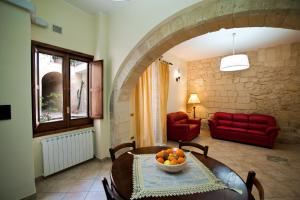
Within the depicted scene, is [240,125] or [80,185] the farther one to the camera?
[240,125]

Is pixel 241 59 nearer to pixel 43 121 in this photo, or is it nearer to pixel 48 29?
pixel 48 29

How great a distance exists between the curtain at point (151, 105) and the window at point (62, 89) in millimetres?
951

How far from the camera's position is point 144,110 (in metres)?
3.72

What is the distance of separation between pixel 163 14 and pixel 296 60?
455 centimetres

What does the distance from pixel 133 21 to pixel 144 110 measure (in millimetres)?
2049

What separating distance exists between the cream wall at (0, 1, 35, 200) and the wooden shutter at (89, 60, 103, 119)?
1122 mm

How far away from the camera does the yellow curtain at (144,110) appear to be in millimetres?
3465

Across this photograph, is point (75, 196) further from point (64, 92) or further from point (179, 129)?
point (179, 129)

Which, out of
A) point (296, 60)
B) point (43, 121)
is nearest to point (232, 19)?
point (43, 121)

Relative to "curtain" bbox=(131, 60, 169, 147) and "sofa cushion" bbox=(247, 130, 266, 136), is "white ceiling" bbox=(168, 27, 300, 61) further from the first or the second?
"sofa cushion" bbox=(247, 130, 266, 136)

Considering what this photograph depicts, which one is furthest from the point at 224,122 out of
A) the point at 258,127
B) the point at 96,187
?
the point at 96,187

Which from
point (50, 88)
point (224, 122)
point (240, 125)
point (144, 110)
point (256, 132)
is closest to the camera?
point (50, 88)

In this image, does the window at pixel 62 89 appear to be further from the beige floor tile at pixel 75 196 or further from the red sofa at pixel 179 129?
the red sofa at pixel 179 129

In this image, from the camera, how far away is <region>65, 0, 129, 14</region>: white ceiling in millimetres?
2510
